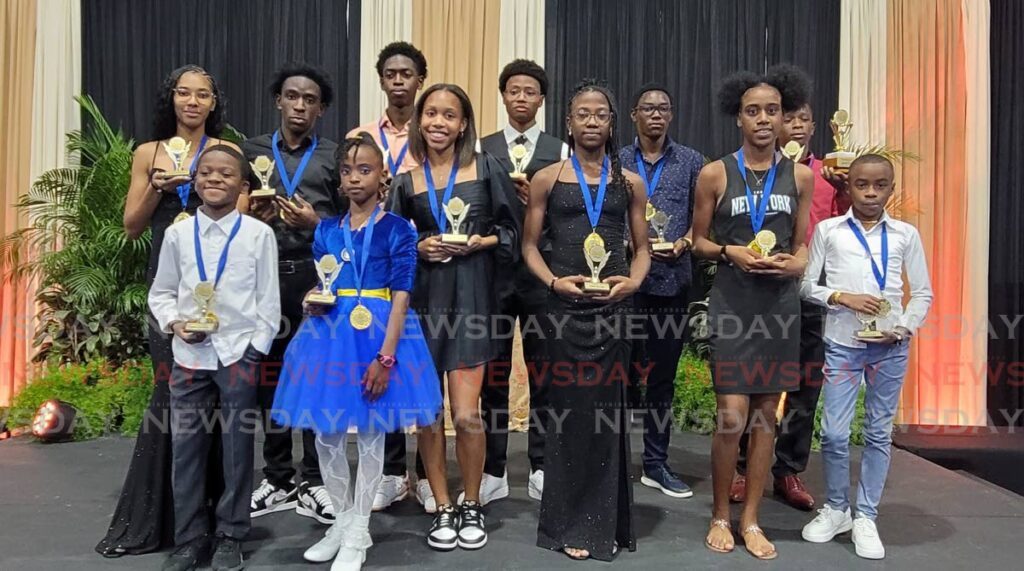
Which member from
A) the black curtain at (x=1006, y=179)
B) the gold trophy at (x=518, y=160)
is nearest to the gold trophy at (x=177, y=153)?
the gold trophy at (x=518, y=160)

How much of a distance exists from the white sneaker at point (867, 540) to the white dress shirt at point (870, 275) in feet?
2.31

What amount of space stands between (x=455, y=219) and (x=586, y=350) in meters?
0.69

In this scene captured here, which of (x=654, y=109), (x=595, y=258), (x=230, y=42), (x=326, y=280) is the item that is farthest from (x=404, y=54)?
(x=230, y=42)

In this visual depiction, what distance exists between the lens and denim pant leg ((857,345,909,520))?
2775 millimetres

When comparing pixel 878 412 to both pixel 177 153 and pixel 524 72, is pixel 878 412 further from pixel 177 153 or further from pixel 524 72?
pixel 177 153

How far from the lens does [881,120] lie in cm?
Answer: 562

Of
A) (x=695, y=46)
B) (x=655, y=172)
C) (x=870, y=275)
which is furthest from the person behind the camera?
(x=695, y=46)

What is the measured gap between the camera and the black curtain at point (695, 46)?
5781 mm

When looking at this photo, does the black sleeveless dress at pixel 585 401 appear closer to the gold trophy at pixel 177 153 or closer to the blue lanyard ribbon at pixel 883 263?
the blue lanyard ribbon at pixel 883 263

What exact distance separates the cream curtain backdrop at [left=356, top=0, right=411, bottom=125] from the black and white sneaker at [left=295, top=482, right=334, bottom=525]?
3311mm

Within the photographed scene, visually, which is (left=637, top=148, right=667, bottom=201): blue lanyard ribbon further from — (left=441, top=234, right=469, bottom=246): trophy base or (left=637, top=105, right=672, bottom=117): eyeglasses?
(left=441, top=234, right=469, bottom=246): trophy base

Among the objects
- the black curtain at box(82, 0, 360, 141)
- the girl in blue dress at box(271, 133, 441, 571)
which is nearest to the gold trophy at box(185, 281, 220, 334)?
the girl in blue dress at box(271, 133, 441, 571)

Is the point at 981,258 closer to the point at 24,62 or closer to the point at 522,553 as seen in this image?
the point at 522,553

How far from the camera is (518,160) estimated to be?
10.0 feet
